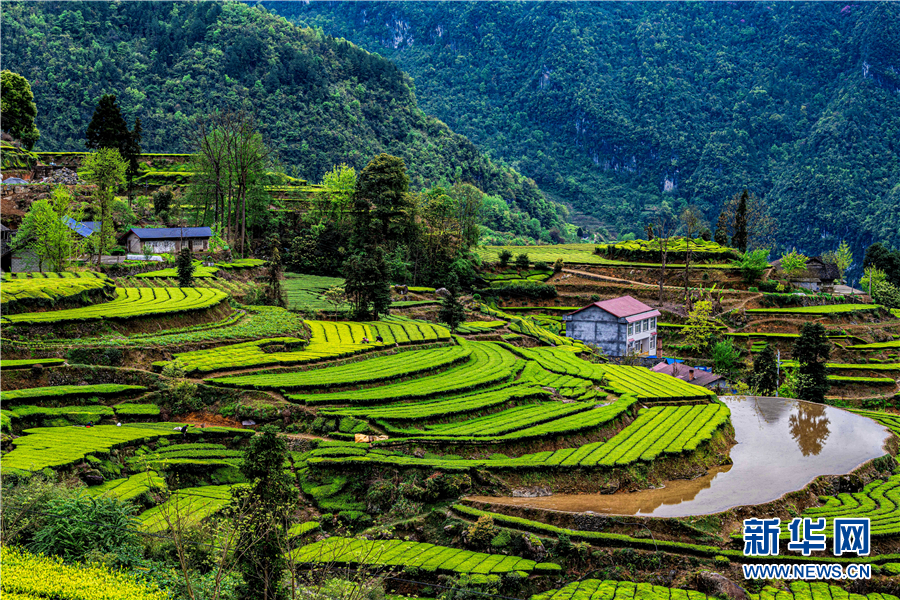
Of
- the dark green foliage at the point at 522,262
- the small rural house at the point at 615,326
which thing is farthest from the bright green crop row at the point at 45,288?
the dark green foliage at the point at 522,262

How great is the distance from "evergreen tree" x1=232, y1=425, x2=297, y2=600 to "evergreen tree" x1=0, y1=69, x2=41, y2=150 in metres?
71.7

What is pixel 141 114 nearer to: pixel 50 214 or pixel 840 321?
pixel 50 214

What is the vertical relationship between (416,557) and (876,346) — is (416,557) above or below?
below

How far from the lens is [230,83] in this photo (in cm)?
13162

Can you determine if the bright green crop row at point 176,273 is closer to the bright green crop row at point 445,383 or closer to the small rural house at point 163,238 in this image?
the small rural house at point 163,238

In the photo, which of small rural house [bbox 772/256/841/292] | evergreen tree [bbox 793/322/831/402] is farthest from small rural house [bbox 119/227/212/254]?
small rural house [bbox 772/256/841/292]

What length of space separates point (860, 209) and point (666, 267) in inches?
3366

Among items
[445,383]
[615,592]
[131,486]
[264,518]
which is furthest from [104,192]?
[615,592]

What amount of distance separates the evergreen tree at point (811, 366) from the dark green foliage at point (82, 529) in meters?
48.7

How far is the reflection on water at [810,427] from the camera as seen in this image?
4012 centimetres

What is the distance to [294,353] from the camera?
144ft

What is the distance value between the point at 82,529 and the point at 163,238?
47.9 metres

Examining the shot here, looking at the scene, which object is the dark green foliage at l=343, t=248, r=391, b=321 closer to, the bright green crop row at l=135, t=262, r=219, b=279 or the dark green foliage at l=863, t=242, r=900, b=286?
the bright green crop row at l=135, t=262, r=219, b=279

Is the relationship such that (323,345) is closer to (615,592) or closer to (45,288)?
(45,288)
